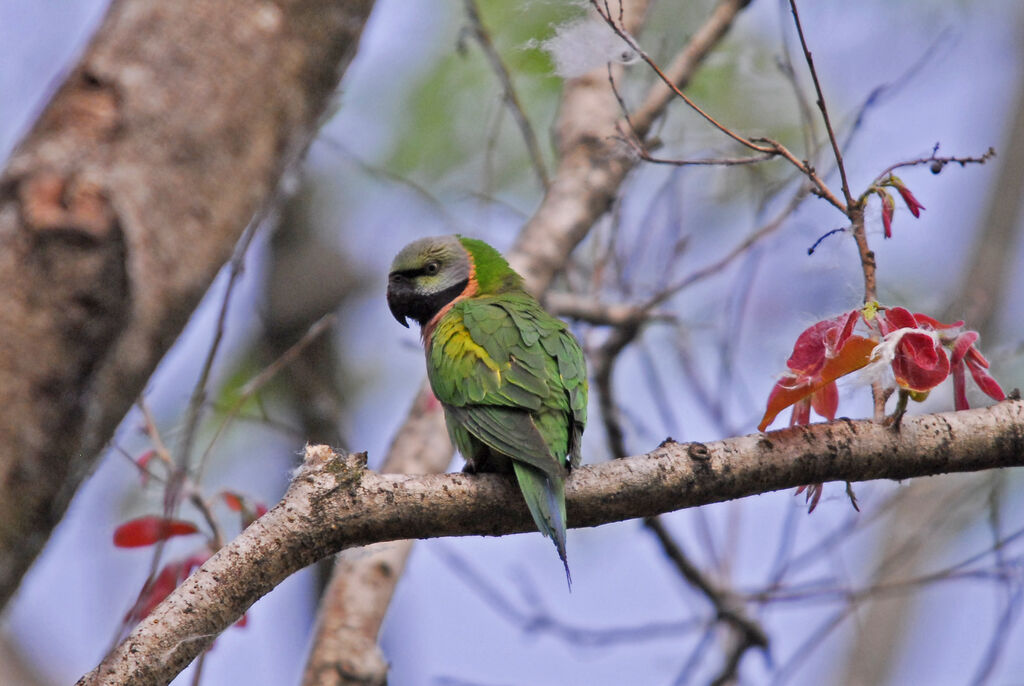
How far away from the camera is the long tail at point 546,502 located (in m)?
2.60

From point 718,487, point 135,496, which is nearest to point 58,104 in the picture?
point 718,487

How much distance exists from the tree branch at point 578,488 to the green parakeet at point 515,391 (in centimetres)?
16

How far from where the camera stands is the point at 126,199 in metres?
2.76

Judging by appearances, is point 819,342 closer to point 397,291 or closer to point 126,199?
point 126,199

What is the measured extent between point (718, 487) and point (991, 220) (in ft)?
18.4

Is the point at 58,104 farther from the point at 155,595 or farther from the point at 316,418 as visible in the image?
the point at 316,418

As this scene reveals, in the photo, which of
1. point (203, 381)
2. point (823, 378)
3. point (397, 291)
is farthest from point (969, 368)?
point (397, 291)

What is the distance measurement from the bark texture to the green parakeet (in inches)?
37.3

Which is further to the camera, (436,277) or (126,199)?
(436,277)

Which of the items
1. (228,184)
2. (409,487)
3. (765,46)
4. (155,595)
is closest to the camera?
(409,487)

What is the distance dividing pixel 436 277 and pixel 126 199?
184cm

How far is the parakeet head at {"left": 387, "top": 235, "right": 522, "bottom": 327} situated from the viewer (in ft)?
14.4

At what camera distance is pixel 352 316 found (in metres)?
7.91

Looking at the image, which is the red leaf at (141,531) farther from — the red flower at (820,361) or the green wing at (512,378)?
the red flower at (820,361)
